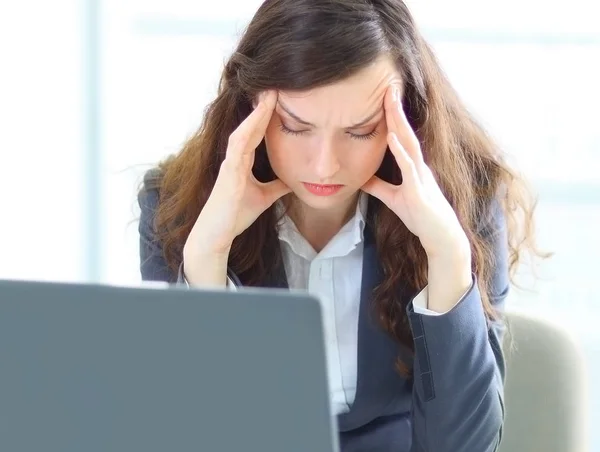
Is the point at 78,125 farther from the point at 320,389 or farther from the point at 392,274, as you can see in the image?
the point at 320,389

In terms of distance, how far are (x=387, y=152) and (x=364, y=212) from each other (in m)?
0.11

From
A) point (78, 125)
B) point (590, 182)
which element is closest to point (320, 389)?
point (590, 182)

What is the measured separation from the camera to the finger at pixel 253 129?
1.21 meters

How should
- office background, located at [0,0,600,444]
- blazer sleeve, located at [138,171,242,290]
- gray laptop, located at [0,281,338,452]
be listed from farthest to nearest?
office background, located at [0,0,600,444] < blazer sleeve, located at [138,171,242,290] < gray laptop, located at [0,281,338,452]

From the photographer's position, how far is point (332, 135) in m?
1.18

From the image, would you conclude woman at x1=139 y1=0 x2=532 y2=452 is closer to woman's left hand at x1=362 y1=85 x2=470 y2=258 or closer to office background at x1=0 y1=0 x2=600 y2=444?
woman's left hand at x1=362 y1=85 x2=470 y2=258

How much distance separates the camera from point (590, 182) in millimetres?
2314

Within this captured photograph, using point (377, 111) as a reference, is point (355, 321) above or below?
below

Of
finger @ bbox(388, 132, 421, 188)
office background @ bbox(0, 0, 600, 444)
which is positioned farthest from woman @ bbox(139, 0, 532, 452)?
office background @ bbox(0, 0, 600, 444)

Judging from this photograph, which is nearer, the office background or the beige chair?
the beige chair

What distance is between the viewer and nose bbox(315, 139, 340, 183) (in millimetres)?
1183

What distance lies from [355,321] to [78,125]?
1502mm

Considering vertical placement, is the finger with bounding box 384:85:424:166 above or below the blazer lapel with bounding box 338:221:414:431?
above

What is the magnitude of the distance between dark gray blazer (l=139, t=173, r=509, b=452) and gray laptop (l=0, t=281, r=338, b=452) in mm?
593
